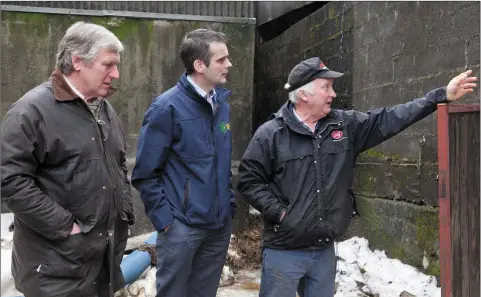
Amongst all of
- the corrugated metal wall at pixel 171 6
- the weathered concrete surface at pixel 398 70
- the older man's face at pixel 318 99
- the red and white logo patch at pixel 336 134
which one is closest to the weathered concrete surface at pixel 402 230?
the weathered concrete surface at pixel 398 70

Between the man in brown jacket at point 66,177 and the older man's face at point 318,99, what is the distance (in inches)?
44.8

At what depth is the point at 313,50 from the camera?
7.03 metres

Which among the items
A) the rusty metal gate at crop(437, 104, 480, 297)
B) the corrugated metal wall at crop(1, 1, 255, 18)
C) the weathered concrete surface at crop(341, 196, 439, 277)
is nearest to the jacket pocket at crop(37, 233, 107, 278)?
the rusty metal gate at crop(437, 104, 480, 297)

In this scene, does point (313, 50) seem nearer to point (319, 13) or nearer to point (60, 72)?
point (319, 13)

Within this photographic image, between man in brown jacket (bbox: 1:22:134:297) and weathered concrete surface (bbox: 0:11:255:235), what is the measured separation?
3753mm

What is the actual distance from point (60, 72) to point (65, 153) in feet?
1.33

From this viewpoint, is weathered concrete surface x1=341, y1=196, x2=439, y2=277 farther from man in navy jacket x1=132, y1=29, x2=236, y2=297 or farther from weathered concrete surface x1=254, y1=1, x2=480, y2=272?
man in navy jacket x1=132, y1=29, x2=236, y2=297

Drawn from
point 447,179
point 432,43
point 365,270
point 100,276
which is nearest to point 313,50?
point 432,43

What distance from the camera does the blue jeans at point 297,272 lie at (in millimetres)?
3078

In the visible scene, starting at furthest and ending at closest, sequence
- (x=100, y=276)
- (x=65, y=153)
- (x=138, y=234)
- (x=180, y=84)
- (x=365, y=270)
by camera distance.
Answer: (x=138, y=234), (x=365, y=270), (x=180, y=84), (x=100, y=276), (x=65, y=153)

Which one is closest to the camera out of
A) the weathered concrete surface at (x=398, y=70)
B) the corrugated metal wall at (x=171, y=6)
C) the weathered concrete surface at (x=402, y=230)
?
the weathered concrete surface at (x=398, y=70)

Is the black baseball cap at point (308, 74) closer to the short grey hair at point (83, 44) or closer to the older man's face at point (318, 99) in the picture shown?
the older man's face at point (318, 99)

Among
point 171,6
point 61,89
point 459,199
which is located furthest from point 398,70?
point 61,89

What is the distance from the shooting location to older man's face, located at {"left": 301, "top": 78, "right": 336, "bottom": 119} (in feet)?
10.3
